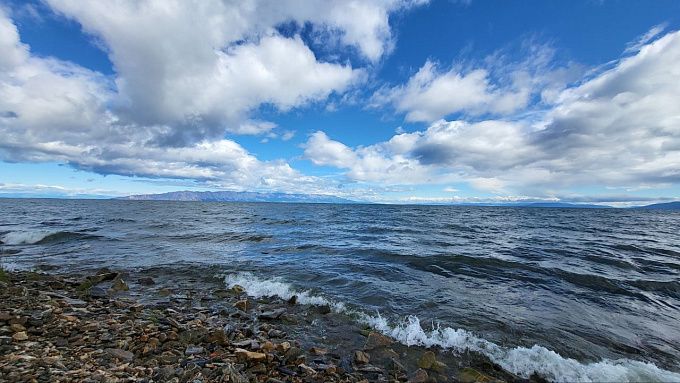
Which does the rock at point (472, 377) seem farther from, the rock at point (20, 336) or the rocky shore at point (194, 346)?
the rock at point (20, 336)

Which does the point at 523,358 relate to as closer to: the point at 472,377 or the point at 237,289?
the point at 472,377

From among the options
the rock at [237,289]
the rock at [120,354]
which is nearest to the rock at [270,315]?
the rock at [237,289]

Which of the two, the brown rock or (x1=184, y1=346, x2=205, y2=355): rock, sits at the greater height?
(x1=184, y1=346, x2=205, y2=355): rock

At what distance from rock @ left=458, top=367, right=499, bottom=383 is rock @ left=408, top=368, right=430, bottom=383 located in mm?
912

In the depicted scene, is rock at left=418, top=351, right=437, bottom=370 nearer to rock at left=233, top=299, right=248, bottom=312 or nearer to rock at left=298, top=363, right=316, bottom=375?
rock at left=298, top=363, right=316, bottom=375

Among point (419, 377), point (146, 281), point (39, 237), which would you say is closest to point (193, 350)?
point (419, 377)

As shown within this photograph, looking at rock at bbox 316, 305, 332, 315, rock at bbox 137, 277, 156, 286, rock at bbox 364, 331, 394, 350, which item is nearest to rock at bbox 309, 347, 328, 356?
rock at bbox 364, 331, 394, 350

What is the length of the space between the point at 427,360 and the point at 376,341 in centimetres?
151

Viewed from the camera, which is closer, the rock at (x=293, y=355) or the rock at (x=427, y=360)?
the rock at (x=293, y=355)

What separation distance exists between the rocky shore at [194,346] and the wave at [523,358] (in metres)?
0.43

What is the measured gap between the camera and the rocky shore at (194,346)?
5797 mm

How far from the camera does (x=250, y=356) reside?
21.8 feet

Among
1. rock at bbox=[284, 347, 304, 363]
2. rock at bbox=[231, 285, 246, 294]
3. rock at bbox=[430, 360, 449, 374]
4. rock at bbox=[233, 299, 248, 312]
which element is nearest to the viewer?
rock at bbox=[284, 347, 304, 363]

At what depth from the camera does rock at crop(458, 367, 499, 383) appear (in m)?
6.70
